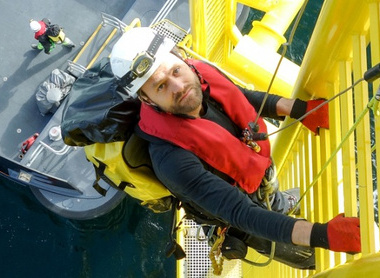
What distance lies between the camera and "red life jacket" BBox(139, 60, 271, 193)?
2.92m

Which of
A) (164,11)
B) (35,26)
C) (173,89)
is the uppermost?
(164,11)

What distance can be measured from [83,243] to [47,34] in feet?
9.09

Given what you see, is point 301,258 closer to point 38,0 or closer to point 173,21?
point 173,21

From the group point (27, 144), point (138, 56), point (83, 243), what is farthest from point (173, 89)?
point (83, 243)

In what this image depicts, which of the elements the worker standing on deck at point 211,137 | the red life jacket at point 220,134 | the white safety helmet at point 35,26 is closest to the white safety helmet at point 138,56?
the worker standing on deck at point 211,137

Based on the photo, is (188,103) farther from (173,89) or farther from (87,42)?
(87,42)

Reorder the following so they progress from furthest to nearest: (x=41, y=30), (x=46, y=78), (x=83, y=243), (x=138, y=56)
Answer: (x=46, y=78), (x=83, y=243), (x=41, y=30), (x=138, y=56)

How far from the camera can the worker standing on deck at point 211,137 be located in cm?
251

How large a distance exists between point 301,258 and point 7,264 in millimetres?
4907

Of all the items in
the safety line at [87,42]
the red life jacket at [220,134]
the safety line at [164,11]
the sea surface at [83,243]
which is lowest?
the sea surface at [83,243]

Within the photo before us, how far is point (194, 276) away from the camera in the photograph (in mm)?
5973

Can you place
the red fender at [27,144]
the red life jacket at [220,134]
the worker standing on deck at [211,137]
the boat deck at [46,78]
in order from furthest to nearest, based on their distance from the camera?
the red fender at [27,144]
the boat deck at [46,78]
the red life jacket at [220,134]
the worker standing on deck at [211,137]

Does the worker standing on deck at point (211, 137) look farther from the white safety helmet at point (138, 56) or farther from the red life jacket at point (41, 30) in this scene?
the red life jacket at point (41, 30)

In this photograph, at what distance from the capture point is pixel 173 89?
295 cm
